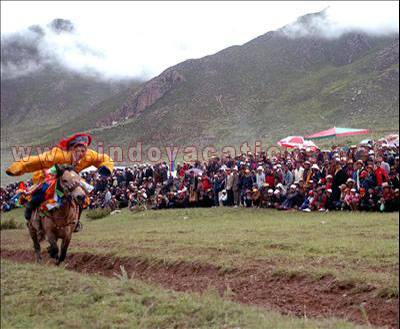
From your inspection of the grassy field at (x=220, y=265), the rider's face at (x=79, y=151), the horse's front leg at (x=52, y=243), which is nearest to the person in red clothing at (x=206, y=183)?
the grassy field at (x=220, y=265)

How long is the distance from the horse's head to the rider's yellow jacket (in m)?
0.54

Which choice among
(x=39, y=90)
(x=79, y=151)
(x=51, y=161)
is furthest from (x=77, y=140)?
(x=39, y=90)

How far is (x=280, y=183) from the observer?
19.1 meters

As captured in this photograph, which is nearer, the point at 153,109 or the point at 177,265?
the point at 177,265

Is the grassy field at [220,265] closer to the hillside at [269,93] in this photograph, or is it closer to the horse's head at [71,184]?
the horse's head at [71,184]

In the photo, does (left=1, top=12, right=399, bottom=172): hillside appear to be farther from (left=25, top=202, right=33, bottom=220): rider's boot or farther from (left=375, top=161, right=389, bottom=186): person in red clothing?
(left=25, top=202, right=33, bottom=220): rider's boot

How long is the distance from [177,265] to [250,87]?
65663 mm

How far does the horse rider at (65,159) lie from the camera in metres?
9.59

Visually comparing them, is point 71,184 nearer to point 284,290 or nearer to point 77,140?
point 77,140

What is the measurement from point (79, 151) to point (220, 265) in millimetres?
3792

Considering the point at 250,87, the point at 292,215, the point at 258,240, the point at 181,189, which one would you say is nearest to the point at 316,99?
the point at 250,87

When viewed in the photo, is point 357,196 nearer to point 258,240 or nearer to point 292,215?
Result: point 292,215

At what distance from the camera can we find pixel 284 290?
8477mm

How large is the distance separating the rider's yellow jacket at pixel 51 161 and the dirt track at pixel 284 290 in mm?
2701
